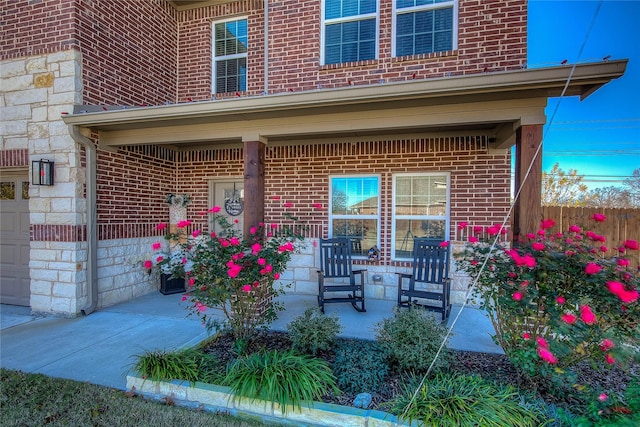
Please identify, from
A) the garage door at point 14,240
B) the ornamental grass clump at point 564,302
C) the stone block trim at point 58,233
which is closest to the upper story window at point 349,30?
the ornamental grass clump at point 564,302

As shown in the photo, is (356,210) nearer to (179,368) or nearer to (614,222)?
(179,368)

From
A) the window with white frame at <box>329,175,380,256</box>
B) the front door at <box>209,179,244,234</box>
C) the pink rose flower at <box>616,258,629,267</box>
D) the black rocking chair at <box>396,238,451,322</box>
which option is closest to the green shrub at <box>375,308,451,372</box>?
the pink rose flower at <box>616,258,629,267</box>

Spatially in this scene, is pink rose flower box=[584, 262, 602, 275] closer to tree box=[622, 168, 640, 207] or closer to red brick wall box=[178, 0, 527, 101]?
red brick wall box=[178, 0, 527, 101]

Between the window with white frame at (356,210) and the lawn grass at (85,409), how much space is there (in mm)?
3459

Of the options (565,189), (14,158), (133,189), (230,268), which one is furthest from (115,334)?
(565,189)

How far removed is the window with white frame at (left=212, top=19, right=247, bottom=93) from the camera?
5828mm

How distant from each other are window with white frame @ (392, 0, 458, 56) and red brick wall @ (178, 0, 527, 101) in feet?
0.38

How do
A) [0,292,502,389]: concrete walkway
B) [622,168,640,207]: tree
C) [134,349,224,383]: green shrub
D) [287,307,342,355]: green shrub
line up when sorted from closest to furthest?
[134,349,224,383]: green shrub → [287,307,342,355]: green shrub → [0,292,502,389]: concrete walkway → [622,168,640,207]: tree

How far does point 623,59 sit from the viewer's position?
8.10 feet

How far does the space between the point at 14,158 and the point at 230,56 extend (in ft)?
12.1

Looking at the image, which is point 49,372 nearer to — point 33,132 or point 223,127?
point 223,127

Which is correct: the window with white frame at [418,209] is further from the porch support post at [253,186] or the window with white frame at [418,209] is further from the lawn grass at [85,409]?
the lawn grass at [85,409]

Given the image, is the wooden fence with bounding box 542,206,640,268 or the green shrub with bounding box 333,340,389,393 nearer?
the green shrub with bounding box 333,340,389,393

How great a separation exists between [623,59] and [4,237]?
25.1 feet
